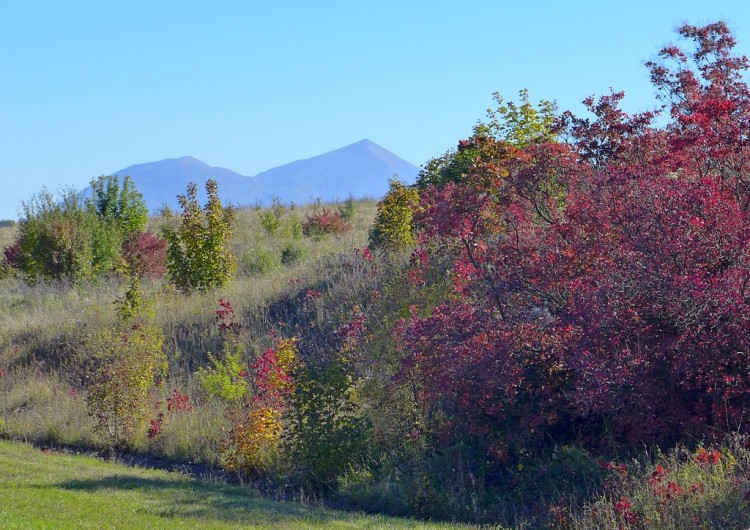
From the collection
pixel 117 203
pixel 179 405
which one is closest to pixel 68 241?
pixel 117 203

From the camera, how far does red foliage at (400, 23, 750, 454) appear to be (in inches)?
316

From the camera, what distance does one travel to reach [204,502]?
30.6ft

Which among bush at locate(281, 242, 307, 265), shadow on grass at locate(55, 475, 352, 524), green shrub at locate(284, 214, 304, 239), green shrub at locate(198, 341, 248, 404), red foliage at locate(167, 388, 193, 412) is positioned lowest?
shadow on grass at locate(55, 475, 352, 524)

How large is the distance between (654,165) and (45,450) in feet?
32.2

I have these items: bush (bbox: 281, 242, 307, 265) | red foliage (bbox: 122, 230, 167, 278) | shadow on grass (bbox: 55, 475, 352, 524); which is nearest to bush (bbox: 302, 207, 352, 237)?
bush (bbox: 281, 242, 307, 265)

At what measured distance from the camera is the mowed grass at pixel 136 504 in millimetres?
8117

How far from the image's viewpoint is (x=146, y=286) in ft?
78.2

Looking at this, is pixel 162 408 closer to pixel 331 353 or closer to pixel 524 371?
pixel 331 353

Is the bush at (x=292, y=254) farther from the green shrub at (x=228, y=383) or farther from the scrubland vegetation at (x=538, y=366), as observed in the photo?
the green shrub at (x=228, y=383)

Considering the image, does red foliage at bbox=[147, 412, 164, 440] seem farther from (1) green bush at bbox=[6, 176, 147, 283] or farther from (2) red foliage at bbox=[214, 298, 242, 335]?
(1) green bush at bbox=[6, 176, 147, 283]

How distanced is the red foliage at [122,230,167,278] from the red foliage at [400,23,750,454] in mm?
18365

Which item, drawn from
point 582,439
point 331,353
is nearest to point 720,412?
point 582,439

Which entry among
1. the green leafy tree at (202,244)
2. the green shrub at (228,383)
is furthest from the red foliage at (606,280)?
the green leafy tree at (202,244)

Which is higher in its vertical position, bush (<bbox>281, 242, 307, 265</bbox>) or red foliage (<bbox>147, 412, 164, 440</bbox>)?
bush (<bbox>281, 242, 307, 265</bbox>)
